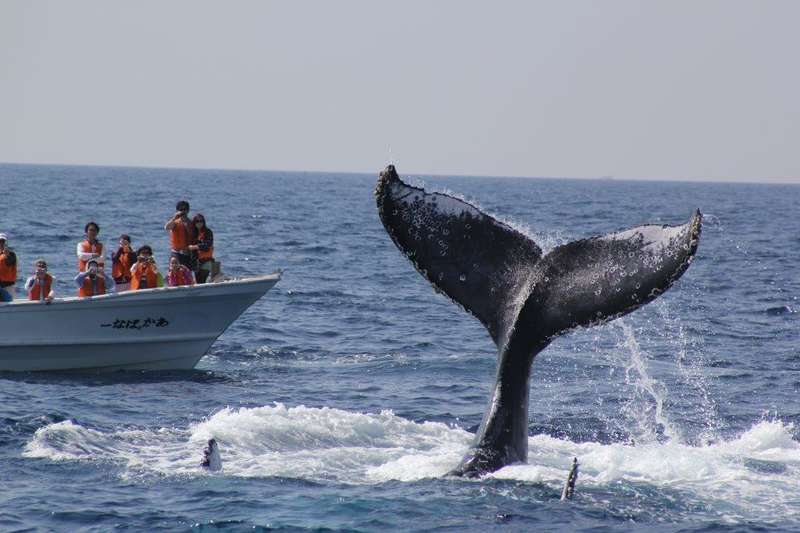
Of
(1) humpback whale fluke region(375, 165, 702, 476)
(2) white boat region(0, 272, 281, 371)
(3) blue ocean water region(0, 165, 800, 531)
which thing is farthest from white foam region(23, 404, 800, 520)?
(2) white boat region(0, 272, 281, 371)

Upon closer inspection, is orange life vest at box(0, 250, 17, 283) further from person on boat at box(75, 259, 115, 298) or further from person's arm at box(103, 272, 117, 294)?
person's arm at box(103, 272, 117, 294)

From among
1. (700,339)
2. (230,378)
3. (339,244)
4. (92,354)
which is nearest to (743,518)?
(230,378)

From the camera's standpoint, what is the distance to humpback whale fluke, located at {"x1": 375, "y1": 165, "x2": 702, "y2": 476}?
34.7 feet

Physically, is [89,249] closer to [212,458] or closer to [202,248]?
[202,248]

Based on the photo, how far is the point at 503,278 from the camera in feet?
37.2

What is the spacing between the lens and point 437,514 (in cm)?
1096

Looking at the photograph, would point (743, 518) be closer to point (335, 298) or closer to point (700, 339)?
point (700, 339)

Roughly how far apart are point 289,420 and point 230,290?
228 inches

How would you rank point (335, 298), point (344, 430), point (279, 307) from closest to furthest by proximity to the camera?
1. point (344, 430)
2. point (279, 307)
3. point (335, 298)

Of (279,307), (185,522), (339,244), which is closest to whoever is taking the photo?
(185,522)

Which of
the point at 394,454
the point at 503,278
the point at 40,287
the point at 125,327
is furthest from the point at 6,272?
the point at 503,278

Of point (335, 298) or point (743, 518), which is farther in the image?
point (335, 298)

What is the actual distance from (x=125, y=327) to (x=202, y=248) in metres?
1.66

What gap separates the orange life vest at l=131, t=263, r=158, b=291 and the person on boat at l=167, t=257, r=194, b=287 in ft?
0.81
